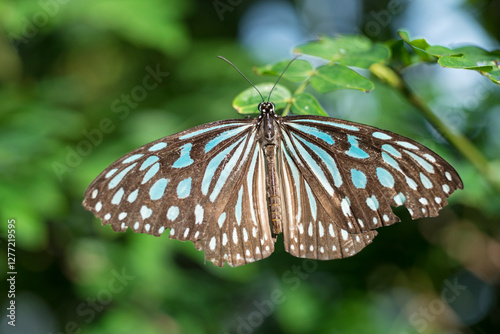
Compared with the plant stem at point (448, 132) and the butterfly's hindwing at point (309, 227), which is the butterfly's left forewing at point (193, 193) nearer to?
the butterfly's hindwing at point (309, 227)

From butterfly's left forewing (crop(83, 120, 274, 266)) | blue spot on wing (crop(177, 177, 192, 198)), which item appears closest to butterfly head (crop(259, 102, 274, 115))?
butterfly's left forewing (crop(83, 120, 274, 266))

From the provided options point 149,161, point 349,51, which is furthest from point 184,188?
point 349,51

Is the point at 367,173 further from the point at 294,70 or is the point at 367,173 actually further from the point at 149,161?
the point at 149,161

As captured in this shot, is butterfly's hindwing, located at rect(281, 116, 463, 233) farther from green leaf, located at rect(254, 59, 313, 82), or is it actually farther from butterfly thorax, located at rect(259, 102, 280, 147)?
green leaf, located at rect(254, 59, 313, 82)

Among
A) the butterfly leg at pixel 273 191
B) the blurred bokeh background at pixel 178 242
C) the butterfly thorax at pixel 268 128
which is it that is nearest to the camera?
the butterfly leg at pixel 273 191

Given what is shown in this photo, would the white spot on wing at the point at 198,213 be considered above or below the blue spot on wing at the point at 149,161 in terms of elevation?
below

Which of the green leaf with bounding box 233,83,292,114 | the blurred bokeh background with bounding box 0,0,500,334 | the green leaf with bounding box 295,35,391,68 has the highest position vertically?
the green leaf with bounding box 295,35,391,68


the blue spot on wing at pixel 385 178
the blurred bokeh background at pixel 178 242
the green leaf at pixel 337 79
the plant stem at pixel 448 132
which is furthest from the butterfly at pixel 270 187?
the blurred bokeh background at pixel 178 242

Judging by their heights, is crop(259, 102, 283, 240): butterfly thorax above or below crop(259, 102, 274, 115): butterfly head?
below
